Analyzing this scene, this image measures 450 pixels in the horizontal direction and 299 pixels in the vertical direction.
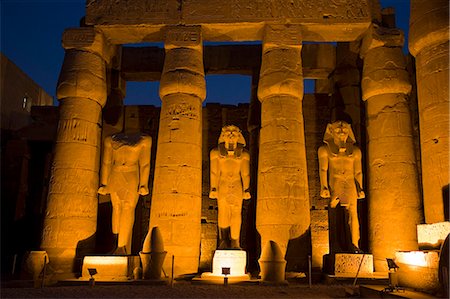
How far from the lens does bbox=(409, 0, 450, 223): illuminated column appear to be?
27.5ft

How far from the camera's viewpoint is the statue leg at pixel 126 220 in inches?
422

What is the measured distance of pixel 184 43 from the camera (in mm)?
12383

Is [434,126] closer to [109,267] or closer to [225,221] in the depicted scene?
[225,221]

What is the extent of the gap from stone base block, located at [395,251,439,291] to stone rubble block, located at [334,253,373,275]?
2.35 meters

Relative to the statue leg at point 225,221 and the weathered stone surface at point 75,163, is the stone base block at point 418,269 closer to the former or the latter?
the statue leg at point 225,221

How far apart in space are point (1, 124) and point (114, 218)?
13.9 m

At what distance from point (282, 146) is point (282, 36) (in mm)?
3089

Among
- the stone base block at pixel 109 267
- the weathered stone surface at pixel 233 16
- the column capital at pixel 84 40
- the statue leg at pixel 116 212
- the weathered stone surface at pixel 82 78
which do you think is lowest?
the stone base block at pixel 109 267

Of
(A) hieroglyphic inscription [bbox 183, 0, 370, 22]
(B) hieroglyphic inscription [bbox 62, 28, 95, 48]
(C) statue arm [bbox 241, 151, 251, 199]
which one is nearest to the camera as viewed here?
(C) statue arm [bbox 241, 151, 251, 199]

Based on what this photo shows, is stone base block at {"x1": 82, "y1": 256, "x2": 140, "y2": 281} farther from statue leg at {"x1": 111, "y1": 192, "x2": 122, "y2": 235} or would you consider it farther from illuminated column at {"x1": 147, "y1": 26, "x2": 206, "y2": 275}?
illuminated column at {"x1": 147, "y1": 26, "x2": 206, "y2": 275}

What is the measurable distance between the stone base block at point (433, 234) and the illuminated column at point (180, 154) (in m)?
5.39

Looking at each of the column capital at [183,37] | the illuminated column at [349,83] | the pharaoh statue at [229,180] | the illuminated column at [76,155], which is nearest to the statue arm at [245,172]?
the pharaoh statue at [229,180]

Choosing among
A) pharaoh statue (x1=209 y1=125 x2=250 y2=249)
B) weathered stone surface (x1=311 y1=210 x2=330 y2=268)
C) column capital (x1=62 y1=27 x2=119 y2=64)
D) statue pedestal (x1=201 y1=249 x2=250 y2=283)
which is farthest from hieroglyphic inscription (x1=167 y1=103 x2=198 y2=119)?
weathered stone surface (x1=311 y1=210 x2=330 y2=268)

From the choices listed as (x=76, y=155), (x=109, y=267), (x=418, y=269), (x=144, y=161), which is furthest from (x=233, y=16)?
(x=418, y=269)
